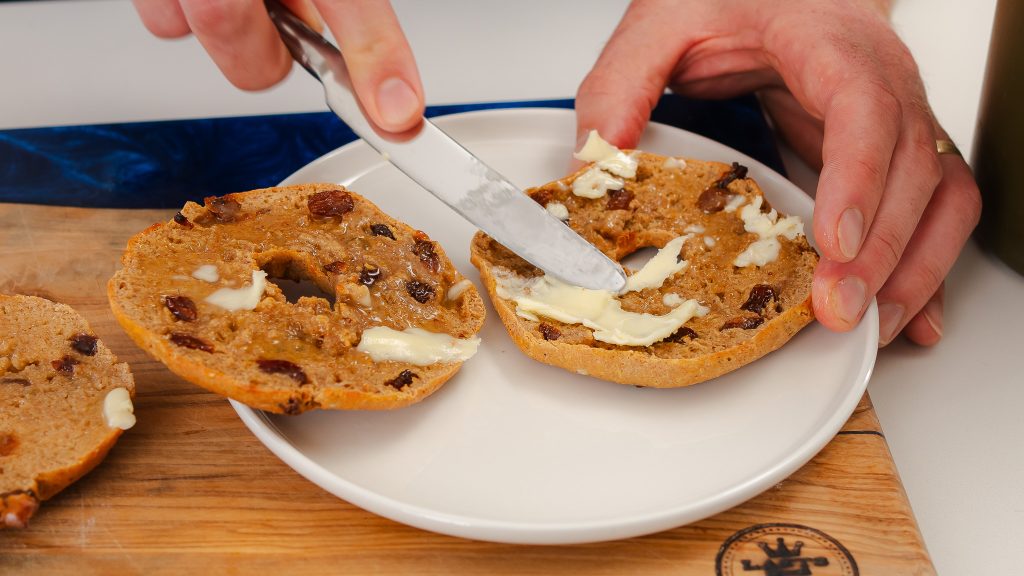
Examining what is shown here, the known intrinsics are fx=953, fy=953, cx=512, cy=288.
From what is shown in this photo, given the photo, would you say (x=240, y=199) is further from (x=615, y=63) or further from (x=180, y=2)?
(x=615, y=63)

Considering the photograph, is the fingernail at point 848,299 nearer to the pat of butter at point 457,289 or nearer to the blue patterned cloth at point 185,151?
the pat of butter at point 457,289

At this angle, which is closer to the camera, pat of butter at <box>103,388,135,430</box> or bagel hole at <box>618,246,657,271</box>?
pat of butter at <box>103,388,135,430</box>

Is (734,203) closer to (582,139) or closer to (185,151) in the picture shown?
(582,139)

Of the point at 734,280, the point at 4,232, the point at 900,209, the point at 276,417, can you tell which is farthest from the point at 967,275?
the point at 4,232

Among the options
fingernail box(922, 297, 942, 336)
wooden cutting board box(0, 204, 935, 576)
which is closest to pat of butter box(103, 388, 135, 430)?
wooden cutting board box(0, 204, 935, 576)

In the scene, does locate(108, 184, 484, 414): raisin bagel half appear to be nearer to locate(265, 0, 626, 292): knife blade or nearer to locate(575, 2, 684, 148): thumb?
locate(265, 0, 626, 292): knife blade

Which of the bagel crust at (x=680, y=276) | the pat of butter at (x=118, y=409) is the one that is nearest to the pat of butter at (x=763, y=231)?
the bagel crust at (x=680, y=276)

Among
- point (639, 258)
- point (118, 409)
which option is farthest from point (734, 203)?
point (118, 409)

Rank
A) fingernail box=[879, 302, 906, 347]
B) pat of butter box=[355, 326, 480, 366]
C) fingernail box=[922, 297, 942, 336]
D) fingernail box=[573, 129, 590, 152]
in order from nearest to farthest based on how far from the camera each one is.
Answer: pat of butter box=[355, 326, 480, 366]
fingernail box=[879, 302, 906, 347]
fingernail box=[922, 297, 942, 336]
fingernail box=[573, 129, 590, 152]
